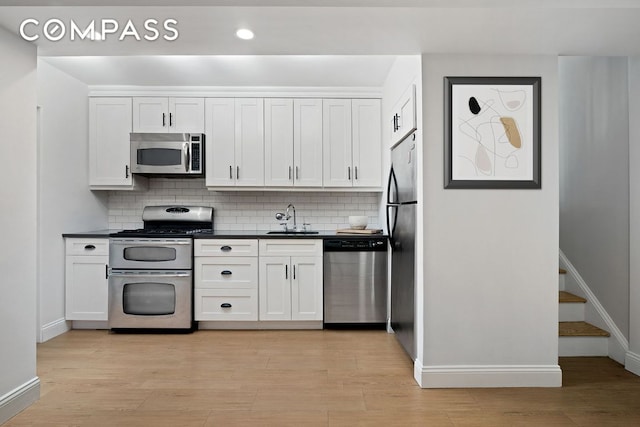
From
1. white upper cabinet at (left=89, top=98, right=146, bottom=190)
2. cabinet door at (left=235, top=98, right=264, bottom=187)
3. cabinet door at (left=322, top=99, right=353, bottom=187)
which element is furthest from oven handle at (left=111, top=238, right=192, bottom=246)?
cabinet door at (left=322, top=99, right=353, bottom=187)

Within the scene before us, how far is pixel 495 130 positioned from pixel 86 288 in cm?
384

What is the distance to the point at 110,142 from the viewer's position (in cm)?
426

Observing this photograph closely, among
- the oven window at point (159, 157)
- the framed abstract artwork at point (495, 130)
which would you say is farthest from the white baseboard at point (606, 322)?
the oven window at point (159, 157)

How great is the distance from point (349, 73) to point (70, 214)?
304cm

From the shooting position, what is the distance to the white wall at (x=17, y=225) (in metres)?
2.25

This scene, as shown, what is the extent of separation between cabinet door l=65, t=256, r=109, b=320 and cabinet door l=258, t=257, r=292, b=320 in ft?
4.91

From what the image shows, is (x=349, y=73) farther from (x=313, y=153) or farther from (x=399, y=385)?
(x=399, y=385)

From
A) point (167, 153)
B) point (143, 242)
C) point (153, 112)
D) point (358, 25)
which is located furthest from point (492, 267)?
point (153, 112)

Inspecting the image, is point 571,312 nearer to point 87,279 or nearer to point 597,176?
point 597,176

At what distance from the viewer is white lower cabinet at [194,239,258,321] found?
12.8 ft

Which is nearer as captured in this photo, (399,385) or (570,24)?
(570,24)

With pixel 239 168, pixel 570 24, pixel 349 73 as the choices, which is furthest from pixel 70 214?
pixel 570 24

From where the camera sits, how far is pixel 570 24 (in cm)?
223

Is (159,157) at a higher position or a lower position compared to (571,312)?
higher
